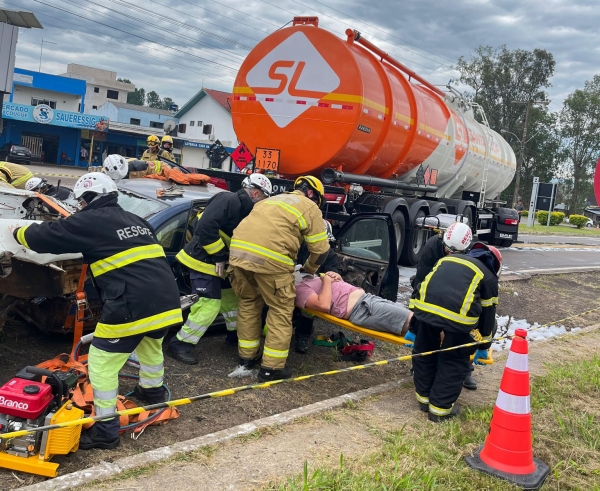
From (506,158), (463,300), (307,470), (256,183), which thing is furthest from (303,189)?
(506,158)

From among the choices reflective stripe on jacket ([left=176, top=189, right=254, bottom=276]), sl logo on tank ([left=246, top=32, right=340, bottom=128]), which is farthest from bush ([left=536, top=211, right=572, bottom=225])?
reflective stripe on jacket ([left=176, top=189, right=254, bottom=276])

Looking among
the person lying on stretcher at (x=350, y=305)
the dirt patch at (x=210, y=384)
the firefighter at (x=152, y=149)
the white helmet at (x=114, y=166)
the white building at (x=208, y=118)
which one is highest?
the white building at (x=208, y=118)

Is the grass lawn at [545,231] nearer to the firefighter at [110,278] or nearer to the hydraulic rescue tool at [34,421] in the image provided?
the firefighter at [110,278]

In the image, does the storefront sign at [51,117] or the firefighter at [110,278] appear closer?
the firefighter at [110,278]

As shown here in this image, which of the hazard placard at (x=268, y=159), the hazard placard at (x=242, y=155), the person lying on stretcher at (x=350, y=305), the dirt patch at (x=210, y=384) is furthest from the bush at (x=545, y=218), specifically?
the person lying on stretcher at (x=350, y=305)

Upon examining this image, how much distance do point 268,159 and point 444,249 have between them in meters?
4.41

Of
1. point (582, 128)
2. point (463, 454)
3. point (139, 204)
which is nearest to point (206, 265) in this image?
point (139, 204)

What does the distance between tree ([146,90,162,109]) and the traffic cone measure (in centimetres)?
11094

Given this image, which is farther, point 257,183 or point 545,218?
point 545,218

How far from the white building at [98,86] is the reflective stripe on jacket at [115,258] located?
6064 cm

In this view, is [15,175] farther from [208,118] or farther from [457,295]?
[208,118]

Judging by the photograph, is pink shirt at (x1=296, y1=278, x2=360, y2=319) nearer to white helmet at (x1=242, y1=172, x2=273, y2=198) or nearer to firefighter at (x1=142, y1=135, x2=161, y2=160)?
white helmet at (x1=242, y1=172, x2=273, y2=198)

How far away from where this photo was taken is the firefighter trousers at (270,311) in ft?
15.6

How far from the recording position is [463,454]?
3.73m
